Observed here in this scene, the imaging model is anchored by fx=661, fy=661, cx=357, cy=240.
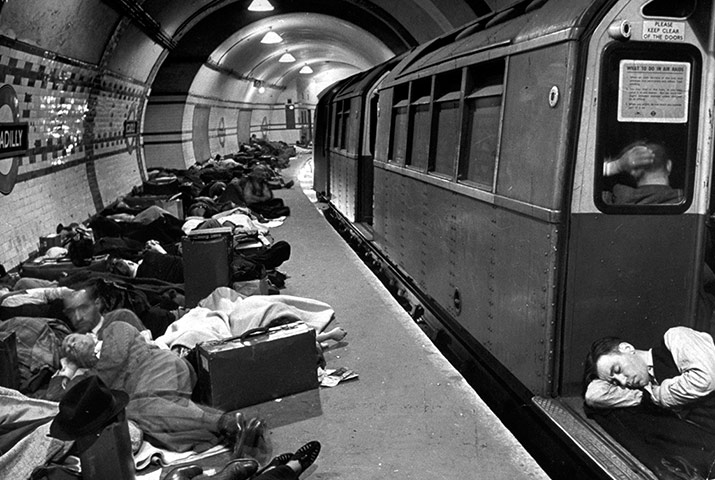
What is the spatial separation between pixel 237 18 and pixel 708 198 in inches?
599

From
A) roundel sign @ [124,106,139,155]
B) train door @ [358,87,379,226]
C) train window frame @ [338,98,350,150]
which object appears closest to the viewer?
train door @ [358,87,379,226]

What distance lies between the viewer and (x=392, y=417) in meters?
4.02

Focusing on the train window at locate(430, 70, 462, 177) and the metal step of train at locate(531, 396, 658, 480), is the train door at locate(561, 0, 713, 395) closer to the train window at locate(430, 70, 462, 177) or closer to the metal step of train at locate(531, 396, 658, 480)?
the metal step of train at locate(531, 396, 658, 480)

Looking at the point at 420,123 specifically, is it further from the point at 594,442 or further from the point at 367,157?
the point at 594,442

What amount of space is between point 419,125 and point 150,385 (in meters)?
3.86

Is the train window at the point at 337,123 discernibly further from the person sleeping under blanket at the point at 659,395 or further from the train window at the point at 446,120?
the person sleeping under blanket at the point at 659,395

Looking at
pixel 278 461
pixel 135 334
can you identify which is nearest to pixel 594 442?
pixel 278 461

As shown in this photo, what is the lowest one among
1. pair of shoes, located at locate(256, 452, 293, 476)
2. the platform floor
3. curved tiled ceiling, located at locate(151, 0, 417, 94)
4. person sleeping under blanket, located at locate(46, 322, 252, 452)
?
the platform floor

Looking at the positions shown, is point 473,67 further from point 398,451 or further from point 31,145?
point 31,145

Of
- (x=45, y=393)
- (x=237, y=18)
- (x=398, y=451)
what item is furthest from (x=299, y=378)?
(x=237, y=18)

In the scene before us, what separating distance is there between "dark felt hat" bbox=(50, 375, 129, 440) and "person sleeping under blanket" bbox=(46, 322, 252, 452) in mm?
821

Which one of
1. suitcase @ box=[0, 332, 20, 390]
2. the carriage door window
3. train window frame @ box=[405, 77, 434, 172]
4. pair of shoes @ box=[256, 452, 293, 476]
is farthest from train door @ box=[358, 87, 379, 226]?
pair of shoes @ box=[256, 452, 293, 476]

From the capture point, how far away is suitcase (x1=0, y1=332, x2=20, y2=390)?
4043 millimetres

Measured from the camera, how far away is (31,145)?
7871 mm
